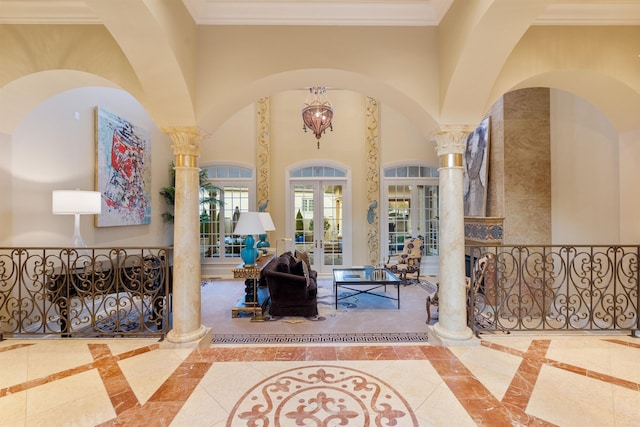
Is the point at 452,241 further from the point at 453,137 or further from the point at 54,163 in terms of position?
the point at 54,163

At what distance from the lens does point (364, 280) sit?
5.13 m

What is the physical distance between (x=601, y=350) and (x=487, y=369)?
1.33m

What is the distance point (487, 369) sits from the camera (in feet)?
8.52

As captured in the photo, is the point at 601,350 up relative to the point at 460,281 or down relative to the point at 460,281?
down

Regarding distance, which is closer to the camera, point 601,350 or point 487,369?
point 487,369

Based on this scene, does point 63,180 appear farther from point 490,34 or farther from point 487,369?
point 487,369

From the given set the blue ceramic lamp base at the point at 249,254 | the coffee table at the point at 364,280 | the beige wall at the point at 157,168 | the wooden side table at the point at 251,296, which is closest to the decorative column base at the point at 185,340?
the wooden side table at the point at 251,296

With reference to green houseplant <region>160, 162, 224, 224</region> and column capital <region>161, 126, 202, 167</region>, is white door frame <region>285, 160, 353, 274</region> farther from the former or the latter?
column capital <region>161, 126, 202, 167</region>

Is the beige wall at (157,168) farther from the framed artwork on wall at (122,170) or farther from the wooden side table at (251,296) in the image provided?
the wooden side table at (251,296)

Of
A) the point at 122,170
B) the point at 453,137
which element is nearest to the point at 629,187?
the point at 453,137

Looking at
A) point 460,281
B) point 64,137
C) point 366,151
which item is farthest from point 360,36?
point 366,151

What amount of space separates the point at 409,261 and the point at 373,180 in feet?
7.52

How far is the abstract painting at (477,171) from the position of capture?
5645 mm

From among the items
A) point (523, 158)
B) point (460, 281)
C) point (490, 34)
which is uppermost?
point (490, 34)
